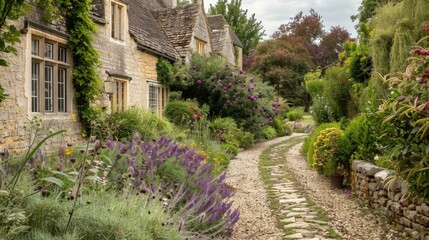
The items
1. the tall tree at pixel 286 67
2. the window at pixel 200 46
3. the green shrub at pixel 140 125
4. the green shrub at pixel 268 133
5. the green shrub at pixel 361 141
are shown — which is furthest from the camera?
the tall tree at pixel 286 67

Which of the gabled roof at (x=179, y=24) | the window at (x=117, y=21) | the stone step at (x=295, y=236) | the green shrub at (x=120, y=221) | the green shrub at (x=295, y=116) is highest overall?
the gabled roof at (x=179, y=24)

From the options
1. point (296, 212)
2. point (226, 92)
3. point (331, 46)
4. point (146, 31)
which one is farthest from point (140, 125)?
point (331, 46)

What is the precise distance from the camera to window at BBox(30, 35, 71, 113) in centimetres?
938

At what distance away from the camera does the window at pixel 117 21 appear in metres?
13.1

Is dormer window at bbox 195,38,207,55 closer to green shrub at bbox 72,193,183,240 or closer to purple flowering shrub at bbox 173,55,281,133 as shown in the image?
purple flowering shrub at bbox 173,55,281,133

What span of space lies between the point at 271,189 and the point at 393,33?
414cm

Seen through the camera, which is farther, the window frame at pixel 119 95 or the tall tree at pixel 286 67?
the tall tree at pixel 286 67

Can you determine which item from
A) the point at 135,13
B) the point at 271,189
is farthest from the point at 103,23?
the point at 271,189

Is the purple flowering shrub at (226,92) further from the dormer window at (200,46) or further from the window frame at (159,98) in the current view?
the dormer window at (200,46)

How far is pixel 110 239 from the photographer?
2.87 meters

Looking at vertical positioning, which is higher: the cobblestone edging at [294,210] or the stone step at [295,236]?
the cobblestone edging at [294,210]

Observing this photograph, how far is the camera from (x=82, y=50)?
10445 mm

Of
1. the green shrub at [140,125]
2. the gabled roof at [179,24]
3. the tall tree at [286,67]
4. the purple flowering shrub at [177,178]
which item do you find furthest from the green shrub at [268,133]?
the purple flowering shrub at [177,178]

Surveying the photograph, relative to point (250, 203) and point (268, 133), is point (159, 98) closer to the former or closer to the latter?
point (268, 133)
